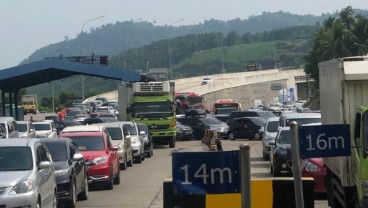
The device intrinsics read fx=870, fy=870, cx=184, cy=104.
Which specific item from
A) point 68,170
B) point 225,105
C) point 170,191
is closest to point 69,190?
point 68,170

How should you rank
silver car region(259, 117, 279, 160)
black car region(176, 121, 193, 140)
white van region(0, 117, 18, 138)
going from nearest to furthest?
white van region(0, 117, 18, 138) → silver car region(259, 117, 279, 160) → black car region(176, 121, 193, 140)

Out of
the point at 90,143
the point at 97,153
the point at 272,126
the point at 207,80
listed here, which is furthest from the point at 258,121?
the point at 207,80

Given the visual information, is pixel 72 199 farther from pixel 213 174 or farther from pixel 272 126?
pixel 272 126

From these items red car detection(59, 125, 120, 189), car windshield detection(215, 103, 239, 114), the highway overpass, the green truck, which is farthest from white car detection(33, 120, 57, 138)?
the highway overpass

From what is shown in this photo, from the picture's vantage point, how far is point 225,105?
82.2m

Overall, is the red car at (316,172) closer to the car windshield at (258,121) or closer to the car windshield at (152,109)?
the car windshield at (152,109)

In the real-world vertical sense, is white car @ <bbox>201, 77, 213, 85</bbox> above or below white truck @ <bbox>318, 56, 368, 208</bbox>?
above

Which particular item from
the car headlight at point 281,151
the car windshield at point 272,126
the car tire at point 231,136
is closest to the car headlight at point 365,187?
the car headlight at point 281,151

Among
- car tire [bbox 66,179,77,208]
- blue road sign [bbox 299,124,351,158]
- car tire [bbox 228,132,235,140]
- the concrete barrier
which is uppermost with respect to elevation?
blue road sign [bbox 299,124,351,158]

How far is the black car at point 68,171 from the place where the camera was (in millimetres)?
Answer: 18281

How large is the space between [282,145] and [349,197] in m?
10.6

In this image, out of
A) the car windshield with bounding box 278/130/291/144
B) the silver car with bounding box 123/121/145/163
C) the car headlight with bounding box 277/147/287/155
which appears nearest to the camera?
the car headlight with bounding box 277/147/287/155

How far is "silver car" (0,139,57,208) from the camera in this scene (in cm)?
Answer: 1434

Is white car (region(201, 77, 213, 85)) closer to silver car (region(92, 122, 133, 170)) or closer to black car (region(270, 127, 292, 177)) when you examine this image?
silver car (region(92, 122, 133, 170))
